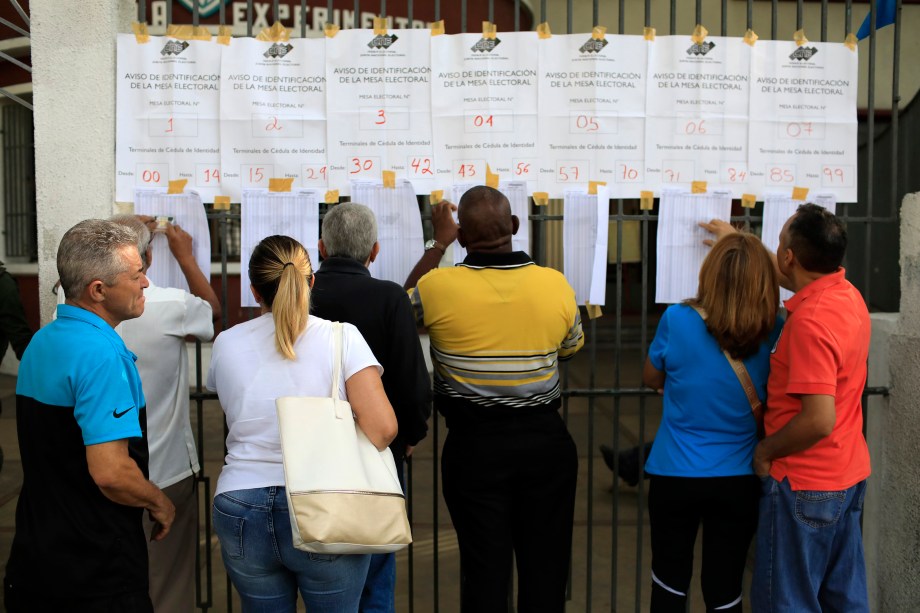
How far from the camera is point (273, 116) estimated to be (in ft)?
11.5

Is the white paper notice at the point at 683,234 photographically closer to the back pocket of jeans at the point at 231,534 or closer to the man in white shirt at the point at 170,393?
the man in white shirt at the point at 170,393

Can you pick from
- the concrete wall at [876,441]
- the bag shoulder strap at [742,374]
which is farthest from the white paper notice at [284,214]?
the concrete wall at [876,441]

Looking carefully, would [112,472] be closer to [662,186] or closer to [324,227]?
[324,227]

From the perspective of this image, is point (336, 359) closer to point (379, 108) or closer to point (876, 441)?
point (379, 108)

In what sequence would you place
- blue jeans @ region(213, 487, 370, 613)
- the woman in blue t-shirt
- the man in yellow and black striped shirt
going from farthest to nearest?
the man in yellow and black striped shirt → the woman in blue t-shirt → blue jeans @ region(213, 487, 370, 613)

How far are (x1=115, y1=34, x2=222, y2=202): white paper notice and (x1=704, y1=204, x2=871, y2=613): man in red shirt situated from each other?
7.51 feet

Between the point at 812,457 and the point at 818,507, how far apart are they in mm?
166

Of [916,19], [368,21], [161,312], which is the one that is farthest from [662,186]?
[916,19]

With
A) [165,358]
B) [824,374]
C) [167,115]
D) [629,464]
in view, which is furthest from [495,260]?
[629,464]

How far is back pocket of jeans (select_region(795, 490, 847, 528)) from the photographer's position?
2.84 meters

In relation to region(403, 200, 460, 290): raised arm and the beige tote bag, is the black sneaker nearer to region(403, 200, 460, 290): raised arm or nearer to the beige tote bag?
region(403, 200, 460, 290): raised arm

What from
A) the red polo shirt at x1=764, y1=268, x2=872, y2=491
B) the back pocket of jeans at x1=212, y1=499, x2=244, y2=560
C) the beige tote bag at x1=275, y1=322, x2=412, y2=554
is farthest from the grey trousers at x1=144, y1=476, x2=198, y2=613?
the red polo shirt at x1=764, y1=268, x2=872, y2=491

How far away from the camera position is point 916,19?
12.3 m

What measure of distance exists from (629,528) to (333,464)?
11.9 ft
